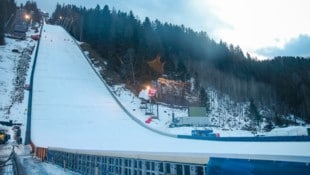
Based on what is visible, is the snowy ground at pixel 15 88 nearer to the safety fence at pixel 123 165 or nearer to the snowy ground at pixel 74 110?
the snowy ground at pixel 74 110

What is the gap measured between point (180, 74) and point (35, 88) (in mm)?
27287

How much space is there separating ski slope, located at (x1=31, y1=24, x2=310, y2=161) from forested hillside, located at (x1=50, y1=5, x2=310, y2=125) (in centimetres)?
812

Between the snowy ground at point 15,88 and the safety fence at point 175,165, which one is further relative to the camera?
the snowy ground at point 15,88

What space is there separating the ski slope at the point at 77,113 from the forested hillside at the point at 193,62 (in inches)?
320

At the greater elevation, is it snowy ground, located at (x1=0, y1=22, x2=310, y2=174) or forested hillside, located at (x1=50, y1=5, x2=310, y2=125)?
forested hillside, located at (x1=50, y1=5, x2=310, y2=125)

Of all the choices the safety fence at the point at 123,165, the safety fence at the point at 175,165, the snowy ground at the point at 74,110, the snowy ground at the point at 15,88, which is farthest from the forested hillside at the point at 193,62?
the safety fence at the point at 175,165

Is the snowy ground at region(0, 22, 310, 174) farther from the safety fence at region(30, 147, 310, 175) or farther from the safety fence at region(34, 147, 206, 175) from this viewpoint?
the safety fence at region(30, 147, 310, 175)

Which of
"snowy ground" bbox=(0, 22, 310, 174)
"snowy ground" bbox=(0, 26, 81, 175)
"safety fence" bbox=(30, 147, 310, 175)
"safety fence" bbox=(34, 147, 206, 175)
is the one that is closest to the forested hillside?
"snowy ground" bbox=(0, 22, 310, 174)

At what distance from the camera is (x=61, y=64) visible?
54.1 m

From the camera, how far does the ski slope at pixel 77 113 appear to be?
20547 mm

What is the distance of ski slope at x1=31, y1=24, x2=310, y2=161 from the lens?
20547 mm

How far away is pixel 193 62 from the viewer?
3492 inches

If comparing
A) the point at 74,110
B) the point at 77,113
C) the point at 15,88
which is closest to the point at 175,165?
the point at 77,113

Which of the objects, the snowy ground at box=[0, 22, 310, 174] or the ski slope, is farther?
the snowy ground at box=[0, 22, 310, 174]
